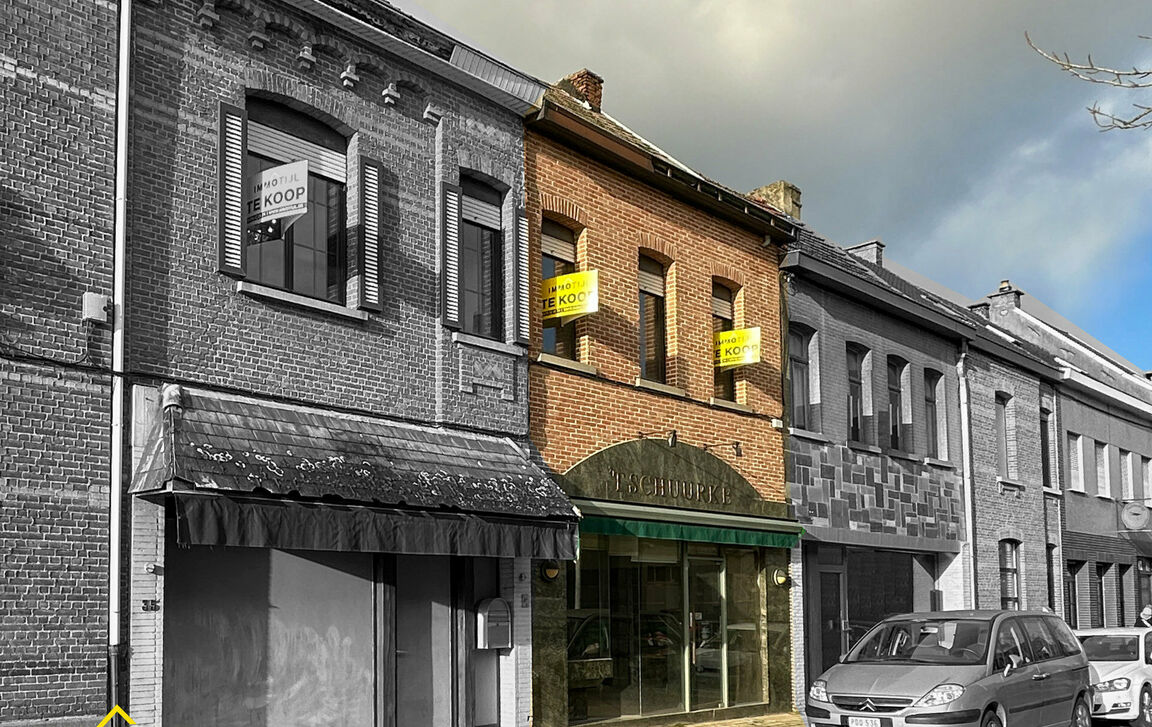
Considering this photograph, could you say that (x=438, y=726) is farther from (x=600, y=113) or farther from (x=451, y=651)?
(x=600, y=113)

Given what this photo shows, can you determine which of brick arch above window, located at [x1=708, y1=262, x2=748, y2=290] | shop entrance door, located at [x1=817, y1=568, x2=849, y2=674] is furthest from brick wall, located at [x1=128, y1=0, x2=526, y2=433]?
shop entrance door, located at [x1=817, y1=568, x2=849, y2=674]

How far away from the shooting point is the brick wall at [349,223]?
1091cm

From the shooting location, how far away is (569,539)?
44.6ft

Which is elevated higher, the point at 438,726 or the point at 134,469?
the point at 134,469

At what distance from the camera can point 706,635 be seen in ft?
57.4

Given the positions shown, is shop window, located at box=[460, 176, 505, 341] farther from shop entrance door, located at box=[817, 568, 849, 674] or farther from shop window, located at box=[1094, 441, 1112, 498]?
shop window, located at box=[1094, 441, 1112, 498]

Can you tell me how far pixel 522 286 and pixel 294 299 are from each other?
3371 mm

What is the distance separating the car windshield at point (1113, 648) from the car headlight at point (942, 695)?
6.52m

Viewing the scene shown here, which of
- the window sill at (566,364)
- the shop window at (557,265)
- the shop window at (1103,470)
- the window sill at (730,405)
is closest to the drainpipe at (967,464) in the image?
the window sill at (730,405)

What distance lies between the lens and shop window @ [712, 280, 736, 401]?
1848 centimetres

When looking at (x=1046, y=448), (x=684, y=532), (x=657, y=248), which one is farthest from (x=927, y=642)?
(x=1046, y=448)

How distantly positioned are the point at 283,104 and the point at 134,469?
4.05m

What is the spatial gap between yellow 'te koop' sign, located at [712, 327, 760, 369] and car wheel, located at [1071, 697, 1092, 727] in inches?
238

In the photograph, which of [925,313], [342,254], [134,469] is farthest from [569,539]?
[925,313]
